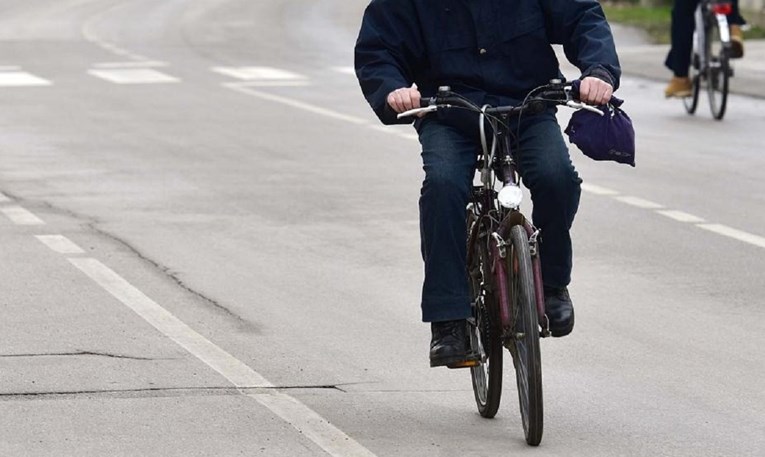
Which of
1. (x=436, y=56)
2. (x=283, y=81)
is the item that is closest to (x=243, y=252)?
(x=436, y=56)

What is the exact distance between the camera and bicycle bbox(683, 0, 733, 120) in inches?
704

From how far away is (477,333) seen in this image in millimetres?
6594

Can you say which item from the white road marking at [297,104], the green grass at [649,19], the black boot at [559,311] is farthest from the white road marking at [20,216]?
the green grass at [649,19]

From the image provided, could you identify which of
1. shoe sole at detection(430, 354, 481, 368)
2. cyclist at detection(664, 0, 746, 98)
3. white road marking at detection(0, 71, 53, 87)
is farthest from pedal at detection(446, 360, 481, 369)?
white road marking at detection(0, 71, 53, 87)

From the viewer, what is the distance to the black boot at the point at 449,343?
21.3 feet

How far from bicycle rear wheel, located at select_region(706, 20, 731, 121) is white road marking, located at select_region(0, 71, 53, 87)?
7.46 m

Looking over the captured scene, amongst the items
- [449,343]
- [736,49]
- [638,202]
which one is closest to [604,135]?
[449,343]

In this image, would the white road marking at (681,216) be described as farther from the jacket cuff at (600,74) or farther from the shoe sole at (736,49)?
the shoe sole at (736,49)

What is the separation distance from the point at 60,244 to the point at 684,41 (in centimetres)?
884

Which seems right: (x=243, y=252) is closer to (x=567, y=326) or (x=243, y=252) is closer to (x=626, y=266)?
(x=626, y=266)

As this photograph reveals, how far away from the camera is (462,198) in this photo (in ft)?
21.1

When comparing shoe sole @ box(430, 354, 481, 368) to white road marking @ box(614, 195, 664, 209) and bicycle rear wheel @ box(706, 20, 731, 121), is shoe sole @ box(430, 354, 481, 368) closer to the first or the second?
white road marking @ box(614, 195, 664, 209)

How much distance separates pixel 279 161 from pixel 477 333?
26.7 ft

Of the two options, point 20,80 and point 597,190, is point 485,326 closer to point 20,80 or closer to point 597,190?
point 597,190
